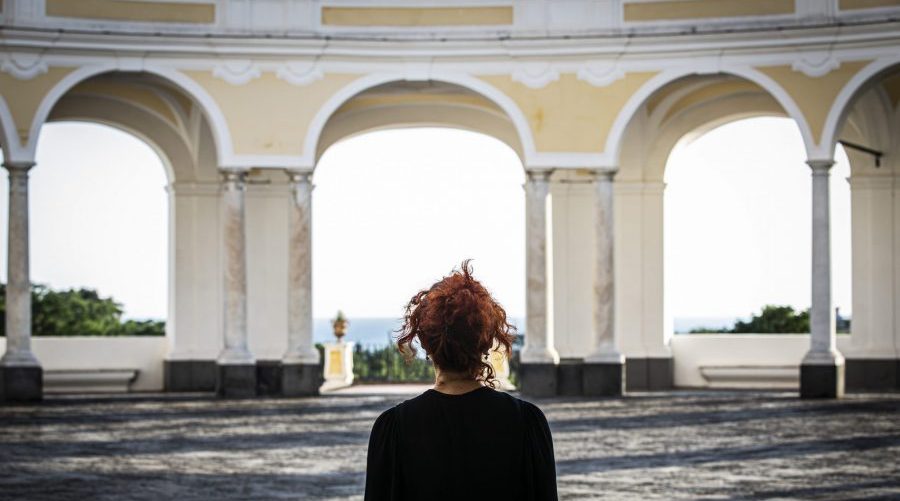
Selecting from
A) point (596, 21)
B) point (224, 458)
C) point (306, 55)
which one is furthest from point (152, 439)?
point (596, 21)

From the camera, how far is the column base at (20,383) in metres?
23.2

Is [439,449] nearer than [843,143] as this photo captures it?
Yes

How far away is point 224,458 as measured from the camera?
1509 centimetres

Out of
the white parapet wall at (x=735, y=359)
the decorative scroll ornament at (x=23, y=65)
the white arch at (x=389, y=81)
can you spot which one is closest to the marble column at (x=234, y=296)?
the white arch at (x=389, y=81)

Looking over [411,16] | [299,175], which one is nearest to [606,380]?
[299,175]

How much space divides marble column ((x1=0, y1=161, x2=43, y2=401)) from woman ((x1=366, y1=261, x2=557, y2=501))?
19717 millimetres

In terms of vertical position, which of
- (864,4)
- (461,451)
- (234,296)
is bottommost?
(461,451)

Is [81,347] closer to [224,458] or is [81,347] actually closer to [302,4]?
[302,4]

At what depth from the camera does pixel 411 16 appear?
960 inches

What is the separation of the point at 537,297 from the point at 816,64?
532cm

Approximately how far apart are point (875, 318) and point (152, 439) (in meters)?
13.3

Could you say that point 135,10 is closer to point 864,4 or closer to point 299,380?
point 299,380

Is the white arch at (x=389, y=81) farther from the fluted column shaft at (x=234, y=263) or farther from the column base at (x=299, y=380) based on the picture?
the column base at (x=299, y=380)

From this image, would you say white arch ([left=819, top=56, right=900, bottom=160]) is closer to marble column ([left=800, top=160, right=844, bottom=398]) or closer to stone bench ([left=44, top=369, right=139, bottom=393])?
marble column ([left=800, top=160, right=844, bottom=398])
